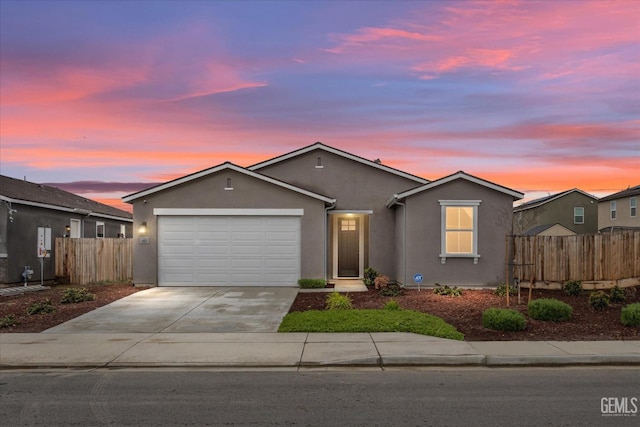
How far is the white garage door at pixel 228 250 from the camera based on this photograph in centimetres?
1819

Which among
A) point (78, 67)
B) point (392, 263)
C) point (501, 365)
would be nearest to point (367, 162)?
point (392, 263)

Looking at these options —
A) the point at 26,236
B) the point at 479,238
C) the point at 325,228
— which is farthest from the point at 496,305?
the point at 26,236

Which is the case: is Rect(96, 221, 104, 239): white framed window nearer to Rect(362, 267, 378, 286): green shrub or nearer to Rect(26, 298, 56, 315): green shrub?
Rect(26, 298, 56, 315): green shrub

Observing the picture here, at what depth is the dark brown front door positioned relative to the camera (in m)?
20.7

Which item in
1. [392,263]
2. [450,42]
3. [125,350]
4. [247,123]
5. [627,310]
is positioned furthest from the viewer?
[247,123]

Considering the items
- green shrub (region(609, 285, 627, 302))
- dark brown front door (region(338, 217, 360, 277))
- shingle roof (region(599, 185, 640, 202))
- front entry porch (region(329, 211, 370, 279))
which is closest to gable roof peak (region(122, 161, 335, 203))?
front entry porch (region(329, 211, 370, 279))

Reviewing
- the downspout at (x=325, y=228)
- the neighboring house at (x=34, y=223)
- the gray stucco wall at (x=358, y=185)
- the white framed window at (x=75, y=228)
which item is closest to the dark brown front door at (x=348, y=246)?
the gray stucco wall at (x=358, y=185)

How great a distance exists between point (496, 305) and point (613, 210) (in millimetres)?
29493

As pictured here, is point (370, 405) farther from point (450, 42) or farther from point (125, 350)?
point (450, 42)

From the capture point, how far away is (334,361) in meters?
8.23

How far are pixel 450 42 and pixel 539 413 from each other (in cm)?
1383

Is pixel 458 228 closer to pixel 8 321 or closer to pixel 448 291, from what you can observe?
pixel 448 291

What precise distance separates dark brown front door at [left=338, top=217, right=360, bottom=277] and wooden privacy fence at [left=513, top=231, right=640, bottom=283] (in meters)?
6.30

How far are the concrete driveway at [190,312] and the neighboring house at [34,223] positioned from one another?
6.51m
